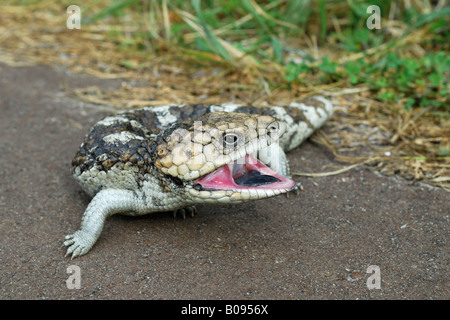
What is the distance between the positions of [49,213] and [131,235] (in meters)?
0.74

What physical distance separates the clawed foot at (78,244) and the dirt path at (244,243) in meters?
0.06

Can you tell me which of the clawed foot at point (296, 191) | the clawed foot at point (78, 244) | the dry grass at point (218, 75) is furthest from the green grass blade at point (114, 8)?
the clawed foot at point (78, 244)

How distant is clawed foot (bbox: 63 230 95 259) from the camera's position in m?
3.35

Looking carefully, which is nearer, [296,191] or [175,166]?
[175,166]

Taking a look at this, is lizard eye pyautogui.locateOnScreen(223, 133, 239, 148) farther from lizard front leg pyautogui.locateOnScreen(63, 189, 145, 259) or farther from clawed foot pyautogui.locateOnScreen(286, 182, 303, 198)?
clawed foot pyautogui.locateOnScreen(286, 182, 303, 198)

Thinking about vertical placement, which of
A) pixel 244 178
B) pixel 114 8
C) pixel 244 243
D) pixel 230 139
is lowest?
pixel 244 243

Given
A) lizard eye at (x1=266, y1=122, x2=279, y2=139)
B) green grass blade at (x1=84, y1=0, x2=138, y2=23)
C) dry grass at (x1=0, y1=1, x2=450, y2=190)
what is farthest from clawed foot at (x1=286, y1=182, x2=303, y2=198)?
green grass blade at (x1=84, y1=0, x2=138, y2=23)

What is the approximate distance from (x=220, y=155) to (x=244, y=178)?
304 millimetres

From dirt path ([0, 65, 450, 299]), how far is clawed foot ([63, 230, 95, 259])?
0.19ft

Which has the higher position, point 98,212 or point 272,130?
point 272,130

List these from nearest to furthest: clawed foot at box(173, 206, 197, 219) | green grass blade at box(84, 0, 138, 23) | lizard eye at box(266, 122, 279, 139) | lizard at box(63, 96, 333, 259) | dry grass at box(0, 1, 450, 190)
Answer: lizard at box(63, 96, 333, 259)
lizard eye at box(266, 122, 279, 139)
clawed foot at box(173, 206, 197, 219)
dry grass at box(0, 1, 450, 190)
green grass blade at box(84, 0, 138, 23)

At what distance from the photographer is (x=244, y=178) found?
3389mm

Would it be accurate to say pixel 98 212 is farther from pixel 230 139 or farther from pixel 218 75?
pixel 218 75

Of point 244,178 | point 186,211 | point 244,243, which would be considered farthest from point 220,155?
point 186,211
